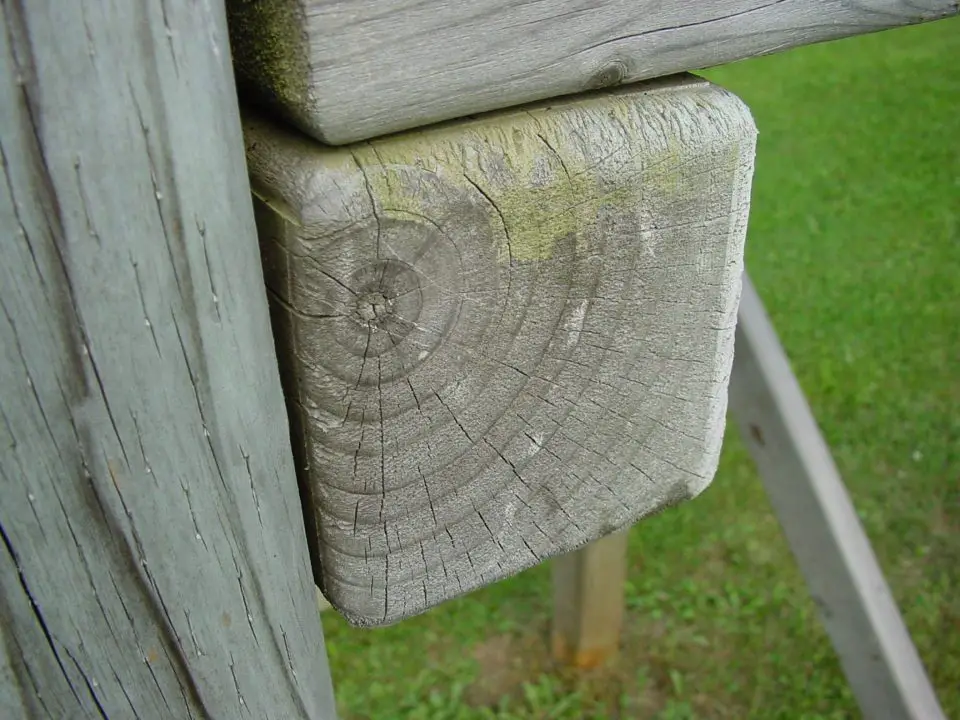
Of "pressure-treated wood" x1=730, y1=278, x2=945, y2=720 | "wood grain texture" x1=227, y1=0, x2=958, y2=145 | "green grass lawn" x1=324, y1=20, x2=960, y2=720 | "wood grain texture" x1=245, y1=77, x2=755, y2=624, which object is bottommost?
"green grass lawn" x1=324, y1=20, x2=960, y2=720

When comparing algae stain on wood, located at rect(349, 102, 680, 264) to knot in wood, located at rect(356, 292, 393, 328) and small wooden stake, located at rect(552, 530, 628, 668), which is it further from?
small wooden stake, located at rect(552, 530, 628, 668)

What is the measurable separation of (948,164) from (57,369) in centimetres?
638

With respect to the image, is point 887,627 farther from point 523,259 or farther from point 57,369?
point 57,369

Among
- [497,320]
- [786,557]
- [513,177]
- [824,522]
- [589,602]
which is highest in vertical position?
[513,177]

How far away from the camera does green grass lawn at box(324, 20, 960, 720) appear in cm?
295

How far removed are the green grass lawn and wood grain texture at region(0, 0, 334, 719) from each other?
2445 mm

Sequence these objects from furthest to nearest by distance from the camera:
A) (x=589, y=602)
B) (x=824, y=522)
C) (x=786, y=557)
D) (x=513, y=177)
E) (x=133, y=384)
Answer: (x=786, y=557) → (x=589, y=602) → (x=824, y=522) → (x=513, y=177) → (x=133, y=384)

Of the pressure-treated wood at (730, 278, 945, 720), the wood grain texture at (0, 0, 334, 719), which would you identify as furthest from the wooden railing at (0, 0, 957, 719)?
the pressure-treated wood at (730, 278, 945, 720)

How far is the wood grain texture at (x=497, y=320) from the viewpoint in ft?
2.08

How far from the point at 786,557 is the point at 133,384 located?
325 centimetres

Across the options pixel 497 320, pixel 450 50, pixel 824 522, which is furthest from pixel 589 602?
pixel 450 50

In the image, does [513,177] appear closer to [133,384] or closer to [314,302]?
[314,302]

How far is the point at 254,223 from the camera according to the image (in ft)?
1.93

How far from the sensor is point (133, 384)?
56 cm
